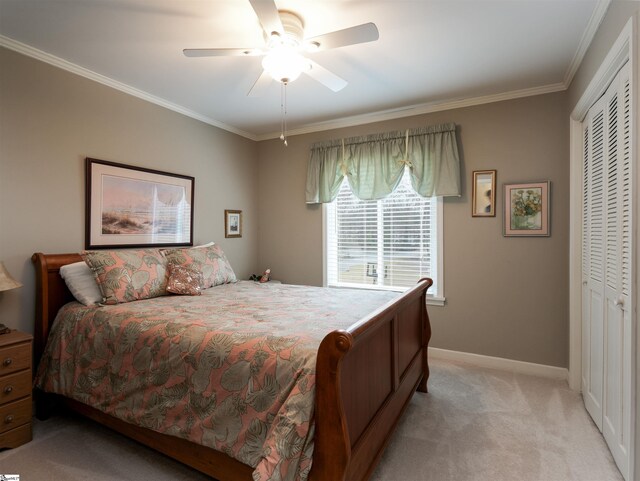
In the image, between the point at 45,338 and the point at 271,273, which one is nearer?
the point at 45,338

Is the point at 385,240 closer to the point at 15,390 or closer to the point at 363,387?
the point at 363,387

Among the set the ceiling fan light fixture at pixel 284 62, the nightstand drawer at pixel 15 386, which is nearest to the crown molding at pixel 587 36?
the ceiling fan light fixture at pixel 284 62

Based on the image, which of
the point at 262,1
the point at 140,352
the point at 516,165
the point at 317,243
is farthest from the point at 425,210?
the point at 140,352

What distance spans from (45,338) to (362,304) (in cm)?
230

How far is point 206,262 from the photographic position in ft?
10.6

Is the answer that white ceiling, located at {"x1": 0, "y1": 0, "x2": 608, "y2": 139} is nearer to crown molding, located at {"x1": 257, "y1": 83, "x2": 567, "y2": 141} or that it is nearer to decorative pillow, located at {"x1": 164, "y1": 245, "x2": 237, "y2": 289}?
crown molding, located at {"x1": 257, "y1": 83, "x2": 567, "y2": 141}

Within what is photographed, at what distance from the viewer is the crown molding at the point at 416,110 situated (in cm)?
312

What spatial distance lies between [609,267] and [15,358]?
12.0 feet

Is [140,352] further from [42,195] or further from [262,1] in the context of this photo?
[262,1]

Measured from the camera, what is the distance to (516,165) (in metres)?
3.22

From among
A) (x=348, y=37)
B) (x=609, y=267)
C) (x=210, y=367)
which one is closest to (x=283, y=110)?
(x=348, y=37)

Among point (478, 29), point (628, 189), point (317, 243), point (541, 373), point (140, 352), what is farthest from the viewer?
point (317, 243)

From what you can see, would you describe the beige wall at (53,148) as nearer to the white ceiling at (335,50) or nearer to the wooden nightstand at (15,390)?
the white ceiling at (335,50)

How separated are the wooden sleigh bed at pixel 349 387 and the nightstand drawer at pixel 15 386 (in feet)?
0.98
